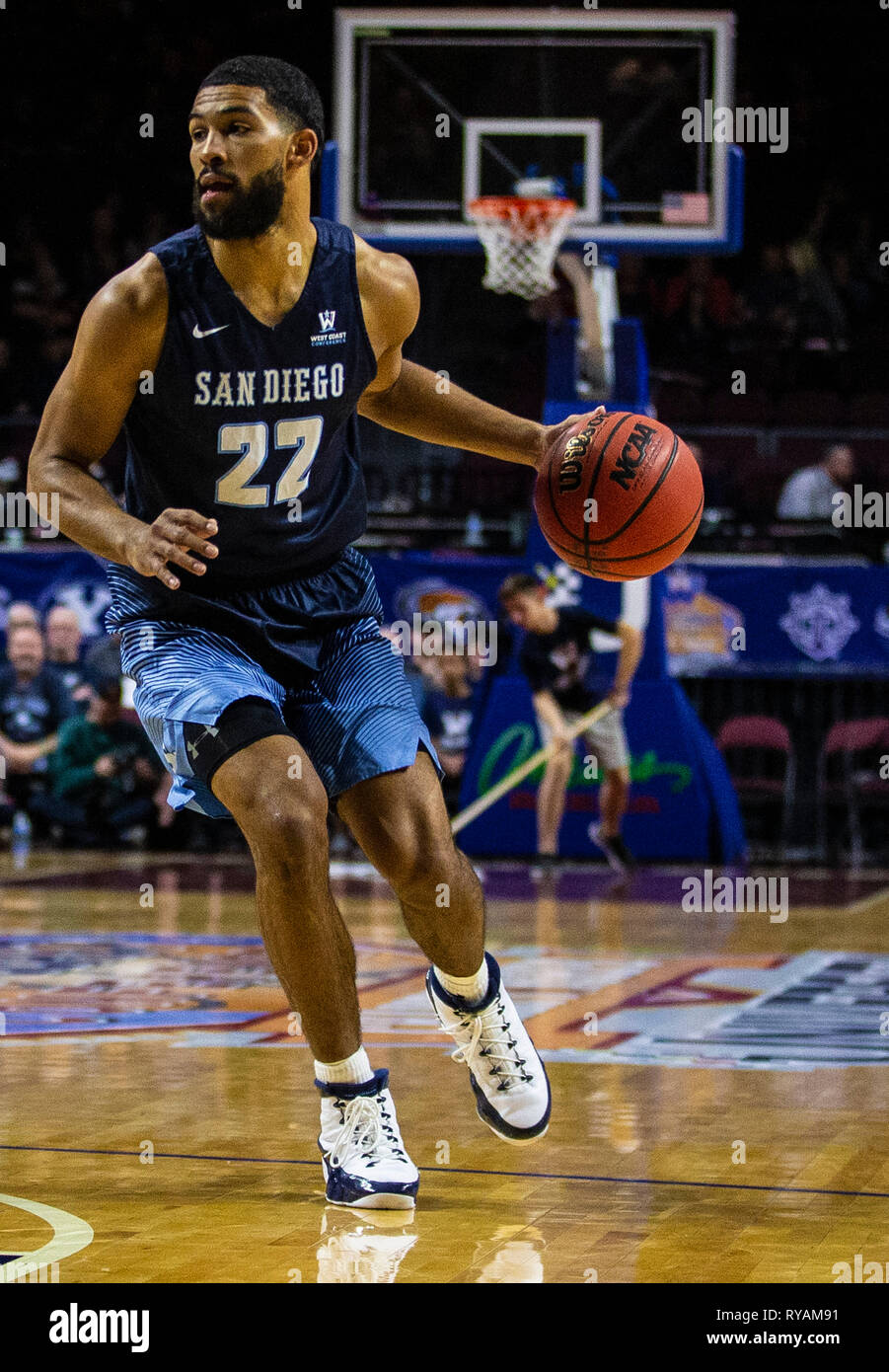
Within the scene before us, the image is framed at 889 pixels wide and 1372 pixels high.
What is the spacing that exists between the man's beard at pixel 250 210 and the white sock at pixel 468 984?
142cm

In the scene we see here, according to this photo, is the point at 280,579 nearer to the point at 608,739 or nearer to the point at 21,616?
the point at 608,739

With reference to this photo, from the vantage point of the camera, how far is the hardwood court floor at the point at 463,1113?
2775 millimetres

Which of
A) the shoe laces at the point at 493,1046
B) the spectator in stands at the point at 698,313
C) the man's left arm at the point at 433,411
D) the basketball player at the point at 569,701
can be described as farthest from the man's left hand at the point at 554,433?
the spectator in stands at the point at 698,313

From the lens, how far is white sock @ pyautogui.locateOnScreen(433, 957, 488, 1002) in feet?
11.2

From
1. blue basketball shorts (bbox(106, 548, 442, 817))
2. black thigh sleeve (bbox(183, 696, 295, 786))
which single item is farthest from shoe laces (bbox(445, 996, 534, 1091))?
black thigh sleeve (bbox(183, 696, 295, 786))

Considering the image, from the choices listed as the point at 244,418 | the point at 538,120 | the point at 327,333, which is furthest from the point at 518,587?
the point at 244,418

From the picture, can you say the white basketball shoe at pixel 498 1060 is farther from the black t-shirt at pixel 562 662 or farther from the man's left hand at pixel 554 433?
the black t-shirt at pixel 562 662

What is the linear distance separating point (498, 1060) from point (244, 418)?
1.30m

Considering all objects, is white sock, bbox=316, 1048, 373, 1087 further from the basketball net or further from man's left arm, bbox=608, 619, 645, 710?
the basketball net

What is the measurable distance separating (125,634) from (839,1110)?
6.31 ft

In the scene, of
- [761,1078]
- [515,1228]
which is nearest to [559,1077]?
[761,1078]

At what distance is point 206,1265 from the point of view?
8.65ft

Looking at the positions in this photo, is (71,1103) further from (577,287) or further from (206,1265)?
(577,287)

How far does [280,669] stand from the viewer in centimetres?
343
